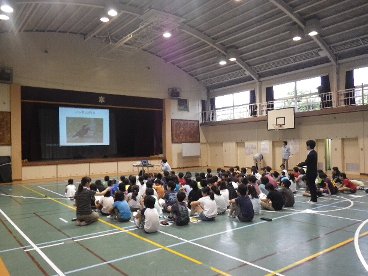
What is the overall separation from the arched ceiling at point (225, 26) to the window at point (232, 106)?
2136 mm

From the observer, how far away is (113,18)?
15.2 m

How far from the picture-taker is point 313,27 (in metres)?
14.0

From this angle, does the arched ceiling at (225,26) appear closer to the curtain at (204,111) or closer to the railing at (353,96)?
the railing at (353,96)

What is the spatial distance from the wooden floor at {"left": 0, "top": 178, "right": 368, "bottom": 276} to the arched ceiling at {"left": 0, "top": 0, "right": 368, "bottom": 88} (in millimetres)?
9853

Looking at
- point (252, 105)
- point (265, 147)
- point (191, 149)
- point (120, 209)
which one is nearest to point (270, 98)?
point (252, 105)

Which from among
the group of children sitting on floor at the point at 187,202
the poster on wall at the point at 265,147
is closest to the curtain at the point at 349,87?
the poster on wall at the point at 265,147

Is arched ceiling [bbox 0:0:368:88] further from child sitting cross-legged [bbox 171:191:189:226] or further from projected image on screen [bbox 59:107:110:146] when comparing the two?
child sitting cross-legged [bbox 171:191:189:226]

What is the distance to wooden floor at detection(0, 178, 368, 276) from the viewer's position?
423 centimetres

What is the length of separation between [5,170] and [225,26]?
13.8m

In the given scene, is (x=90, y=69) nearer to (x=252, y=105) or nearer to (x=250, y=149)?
(x=252, y=105)

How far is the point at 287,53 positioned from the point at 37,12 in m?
13.5

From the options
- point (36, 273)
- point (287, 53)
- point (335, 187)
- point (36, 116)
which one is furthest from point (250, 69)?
point (36, 273)

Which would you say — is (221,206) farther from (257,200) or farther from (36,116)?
(36,116)

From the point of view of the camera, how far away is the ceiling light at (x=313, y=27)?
551 inches
